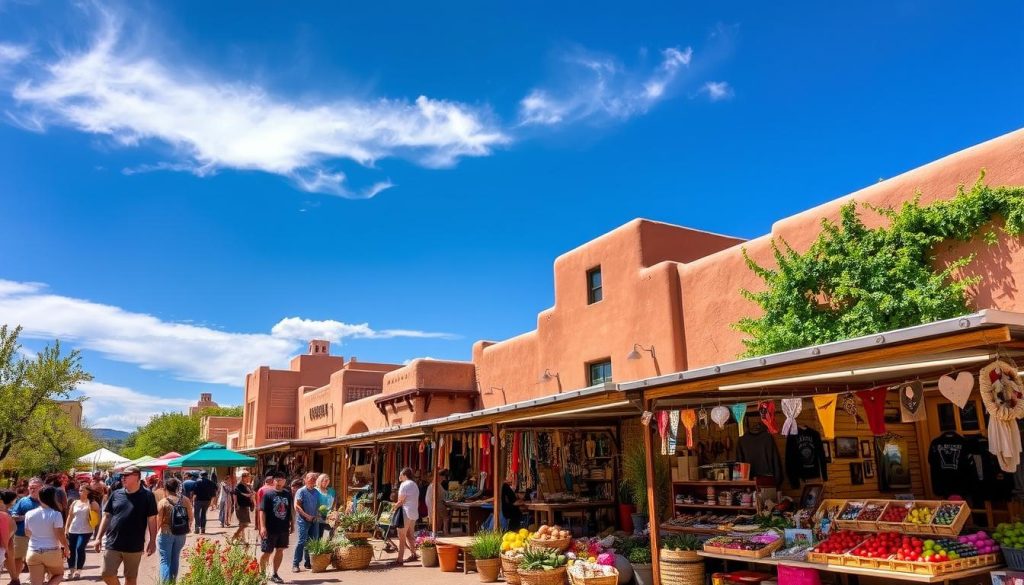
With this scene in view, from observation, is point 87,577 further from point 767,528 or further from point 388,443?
point 767,528

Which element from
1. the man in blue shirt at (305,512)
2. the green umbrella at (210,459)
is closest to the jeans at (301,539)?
the man in blue shirt at (305,512)

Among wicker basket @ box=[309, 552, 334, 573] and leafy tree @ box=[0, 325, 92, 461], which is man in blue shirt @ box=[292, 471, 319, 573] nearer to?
wicker basket @ box=[309, 552, 334, 573]

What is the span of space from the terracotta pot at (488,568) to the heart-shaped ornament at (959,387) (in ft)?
23.2

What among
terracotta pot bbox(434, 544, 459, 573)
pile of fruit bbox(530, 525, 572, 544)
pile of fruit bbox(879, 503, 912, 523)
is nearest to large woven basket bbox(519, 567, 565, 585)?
pile of fruit bbox(530, 525, 572, 544)

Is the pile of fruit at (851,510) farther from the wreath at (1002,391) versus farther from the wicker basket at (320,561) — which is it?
the wicker basket at (320,561)

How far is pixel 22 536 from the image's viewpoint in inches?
425

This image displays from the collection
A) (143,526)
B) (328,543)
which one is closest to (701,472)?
(328,543)

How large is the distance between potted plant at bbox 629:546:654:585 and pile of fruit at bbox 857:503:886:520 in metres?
2.77

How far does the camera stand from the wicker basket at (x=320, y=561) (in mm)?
12336

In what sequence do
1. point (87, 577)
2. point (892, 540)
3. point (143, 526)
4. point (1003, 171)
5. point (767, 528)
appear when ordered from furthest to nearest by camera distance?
point (87, 577) → point (1003, 171) → point (767, 528) → point (143, 526) → point (892, 540)

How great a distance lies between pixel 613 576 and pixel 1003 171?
800 centimetres

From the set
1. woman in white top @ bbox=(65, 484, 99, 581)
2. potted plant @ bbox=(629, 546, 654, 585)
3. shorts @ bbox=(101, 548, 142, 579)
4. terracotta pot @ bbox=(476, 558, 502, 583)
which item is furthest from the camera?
woman in white top @ bbox=(65, 484, 99, 581)

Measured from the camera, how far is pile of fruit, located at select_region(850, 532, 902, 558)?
7223mm

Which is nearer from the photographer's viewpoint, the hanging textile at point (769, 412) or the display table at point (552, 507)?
the hanging textile at point (769, 412)
